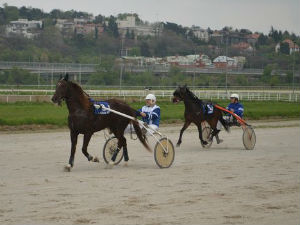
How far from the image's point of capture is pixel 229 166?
45.9 ft

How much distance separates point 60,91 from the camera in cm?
1265

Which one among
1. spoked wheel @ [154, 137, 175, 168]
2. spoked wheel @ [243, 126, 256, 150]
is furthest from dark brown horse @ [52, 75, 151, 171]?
spoked wheel @ [243, 126, 256, 150]

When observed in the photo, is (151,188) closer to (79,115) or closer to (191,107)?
(79,115)

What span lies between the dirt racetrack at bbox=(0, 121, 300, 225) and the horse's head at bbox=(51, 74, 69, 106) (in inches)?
46.3

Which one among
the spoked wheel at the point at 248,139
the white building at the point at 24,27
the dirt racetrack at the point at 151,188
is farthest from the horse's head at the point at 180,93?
the white building at the point at 24,27

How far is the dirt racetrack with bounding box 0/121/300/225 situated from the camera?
8.88m

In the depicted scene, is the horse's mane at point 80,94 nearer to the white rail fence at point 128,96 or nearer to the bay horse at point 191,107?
the bay horse at point 191,107

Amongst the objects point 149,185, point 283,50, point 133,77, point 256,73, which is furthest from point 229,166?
point 283,50

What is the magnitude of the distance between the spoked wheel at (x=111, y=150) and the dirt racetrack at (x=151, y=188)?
0.25 m

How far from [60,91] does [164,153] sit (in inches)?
83.4

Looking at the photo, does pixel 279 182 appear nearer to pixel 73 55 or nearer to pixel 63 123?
pixel 63 123

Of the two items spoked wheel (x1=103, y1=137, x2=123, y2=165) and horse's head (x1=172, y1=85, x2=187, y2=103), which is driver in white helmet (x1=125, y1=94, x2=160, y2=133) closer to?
spoked wheel (x1=103, y1=137, x2=123, y2=165)

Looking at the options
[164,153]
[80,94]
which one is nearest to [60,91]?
[80,94]

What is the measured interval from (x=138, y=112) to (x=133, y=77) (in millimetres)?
56250
